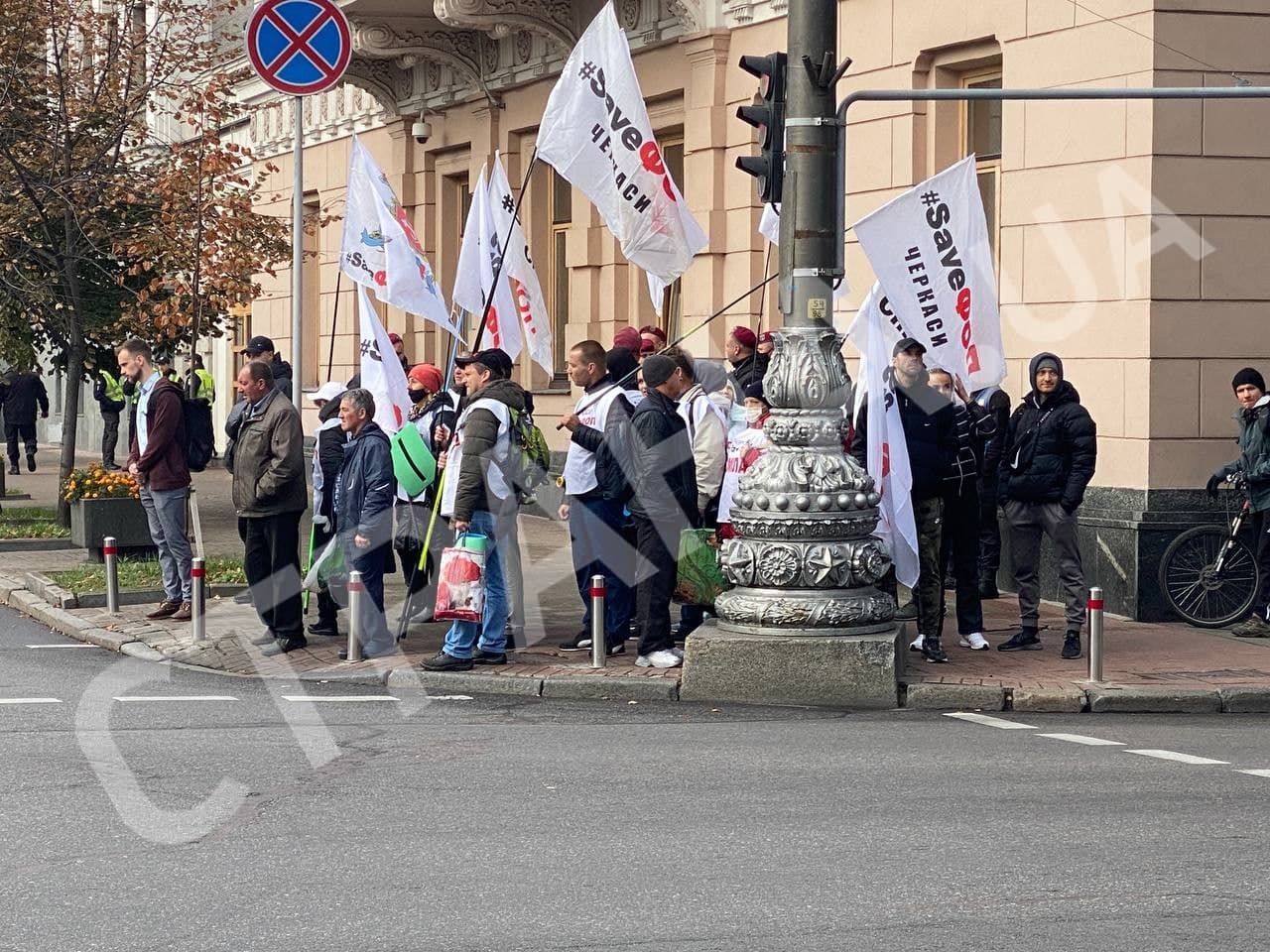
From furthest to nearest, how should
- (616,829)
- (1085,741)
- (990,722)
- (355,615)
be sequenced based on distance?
(355,615), (990,722), (1085,741), (616,829)

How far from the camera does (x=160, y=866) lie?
633cm

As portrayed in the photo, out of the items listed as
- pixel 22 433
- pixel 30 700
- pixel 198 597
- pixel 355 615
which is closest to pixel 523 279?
pixel 198 597

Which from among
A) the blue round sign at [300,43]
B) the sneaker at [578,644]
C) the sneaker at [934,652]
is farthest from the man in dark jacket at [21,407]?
the sneaker at [934,652]

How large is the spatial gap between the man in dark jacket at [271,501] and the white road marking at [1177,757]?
17.8ft

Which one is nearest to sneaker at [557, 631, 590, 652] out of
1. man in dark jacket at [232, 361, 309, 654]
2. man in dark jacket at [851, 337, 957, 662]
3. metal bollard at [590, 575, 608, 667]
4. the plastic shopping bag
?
metal bollard at [590, 575, 608, 667]

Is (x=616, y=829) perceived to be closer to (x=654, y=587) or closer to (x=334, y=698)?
(x=334, y=698)

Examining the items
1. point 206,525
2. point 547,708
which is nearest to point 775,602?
point 547,708

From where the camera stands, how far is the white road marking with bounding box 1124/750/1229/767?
28.0ft

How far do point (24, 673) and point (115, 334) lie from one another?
33.9 feet

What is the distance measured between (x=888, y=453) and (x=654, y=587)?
1568mm

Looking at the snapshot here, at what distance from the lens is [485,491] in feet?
37.1

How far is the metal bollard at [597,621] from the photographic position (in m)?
11.1

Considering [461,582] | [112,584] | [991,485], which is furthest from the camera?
[991,485]

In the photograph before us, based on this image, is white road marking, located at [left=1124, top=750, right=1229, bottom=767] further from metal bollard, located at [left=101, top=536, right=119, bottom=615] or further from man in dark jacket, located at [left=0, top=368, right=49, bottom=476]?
man in dark jacket, located at [left=0, top=368, right=49, bottom=476]
